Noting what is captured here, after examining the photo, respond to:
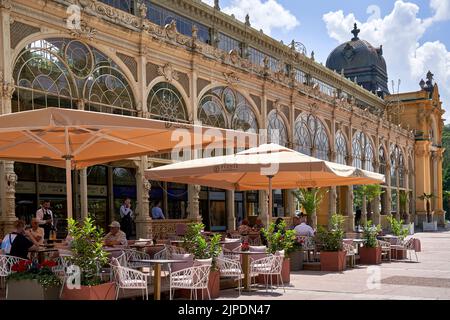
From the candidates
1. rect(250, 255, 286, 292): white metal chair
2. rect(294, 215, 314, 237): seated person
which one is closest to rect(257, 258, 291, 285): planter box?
rect(250, 255, 286, 292): white metal chair

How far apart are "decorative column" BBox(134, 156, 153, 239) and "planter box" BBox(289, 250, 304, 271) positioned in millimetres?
6417

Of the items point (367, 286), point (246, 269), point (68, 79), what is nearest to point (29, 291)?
point (246, 269)

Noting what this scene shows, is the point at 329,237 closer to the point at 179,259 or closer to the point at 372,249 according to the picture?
the point at 372,249

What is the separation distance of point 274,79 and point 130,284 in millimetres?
21768

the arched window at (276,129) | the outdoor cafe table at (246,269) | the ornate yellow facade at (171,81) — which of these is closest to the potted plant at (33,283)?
the outdoor cafe table at (246,269)

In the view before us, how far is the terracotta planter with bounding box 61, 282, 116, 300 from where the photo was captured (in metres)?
8.85

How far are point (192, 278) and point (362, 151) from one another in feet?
116

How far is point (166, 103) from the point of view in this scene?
22.9 metres

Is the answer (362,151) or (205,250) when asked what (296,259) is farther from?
(362,151)

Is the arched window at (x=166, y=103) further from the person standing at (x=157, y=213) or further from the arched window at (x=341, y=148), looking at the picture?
the arched window at (x=341, y=148)

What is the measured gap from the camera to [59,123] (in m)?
9.09

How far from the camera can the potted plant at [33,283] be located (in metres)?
9.07

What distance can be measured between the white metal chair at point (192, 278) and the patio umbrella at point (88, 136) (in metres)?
2.09

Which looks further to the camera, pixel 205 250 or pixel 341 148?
pixel 341 148
